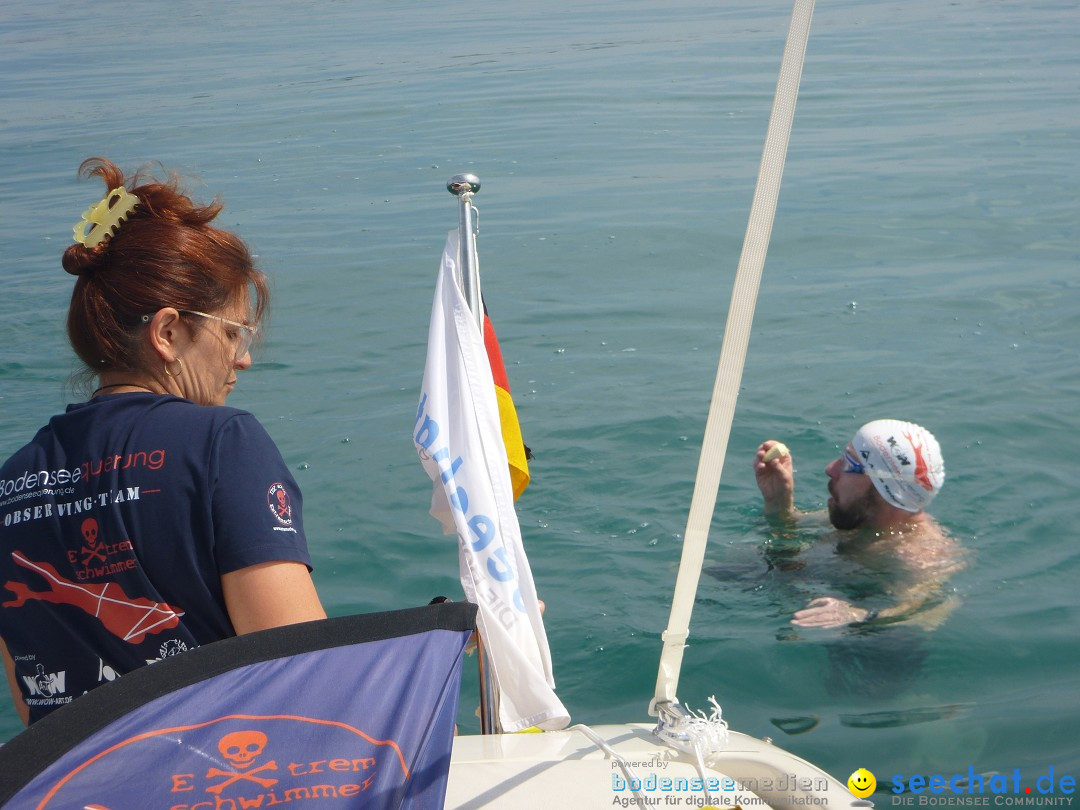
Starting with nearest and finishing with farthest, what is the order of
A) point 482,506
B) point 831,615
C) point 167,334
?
point 167,334
point 482,506
point 831,615

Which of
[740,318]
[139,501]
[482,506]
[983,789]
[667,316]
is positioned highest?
[667,316]

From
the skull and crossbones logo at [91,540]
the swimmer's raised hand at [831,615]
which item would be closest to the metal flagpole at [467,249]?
the skull and crossbones logo at [91,540]

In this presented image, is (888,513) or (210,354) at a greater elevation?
(210,354)

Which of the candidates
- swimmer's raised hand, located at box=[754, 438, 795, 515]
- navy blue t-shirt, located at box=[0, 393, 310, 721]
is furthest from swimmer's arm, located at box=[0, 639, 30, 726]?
swimmer's raised hand, located at box=[754, 438, 795, 515]

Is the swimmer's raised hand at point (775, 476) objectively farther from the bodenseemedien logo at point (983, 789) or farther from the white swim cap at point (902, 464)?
the bodenseemedien logo at point (983, 789)

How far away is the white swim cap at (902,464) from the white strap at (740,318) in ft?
10.4

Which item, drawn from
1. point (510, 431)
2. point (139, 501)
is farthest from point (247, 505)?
point (510, 431)

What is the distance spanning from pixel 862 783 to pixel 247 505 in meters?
2.83

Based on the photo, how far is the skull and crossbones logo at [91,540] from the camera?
6.47 ft

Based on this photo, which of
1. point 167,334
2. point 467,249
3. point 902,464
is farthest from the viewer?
point 902,464

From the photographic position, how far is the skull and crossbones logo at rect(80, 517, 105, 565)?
77.6 inches

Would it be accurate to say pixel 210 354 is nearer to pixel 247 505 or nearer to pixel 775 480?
pixel 247 505

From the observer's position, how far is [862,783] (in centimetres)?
393

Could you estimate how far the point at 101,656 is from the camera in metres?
2.07
